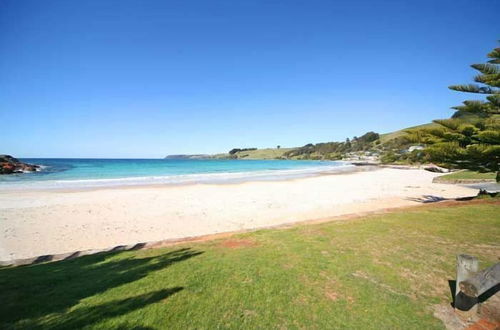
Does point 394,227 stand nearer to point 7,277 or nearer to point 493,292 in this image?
point 493,292

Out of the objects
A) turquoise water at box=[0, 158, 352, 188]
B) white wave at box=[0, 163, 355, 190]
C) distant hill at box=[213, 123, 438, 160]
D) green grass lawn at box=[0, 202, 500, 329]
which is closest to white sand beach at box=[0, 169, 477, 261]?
green grass lawn at box=[0, 202, 500, 329]

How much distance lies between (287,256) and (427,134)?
1036 cm

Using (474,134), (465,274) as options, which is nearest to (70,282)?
(465,274)

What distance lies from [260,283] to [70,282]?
3767 millimetres

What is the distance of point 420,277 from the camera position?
439 cm

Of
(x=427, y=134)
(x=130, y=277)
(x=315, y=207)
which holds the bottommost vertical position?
(x=315, y=207)

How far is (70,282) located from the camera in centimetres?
452

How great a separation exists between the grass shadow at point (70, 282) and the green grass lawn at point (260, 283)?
0.06 ft

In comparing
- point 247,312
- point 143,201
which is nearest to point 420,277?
point 247,312

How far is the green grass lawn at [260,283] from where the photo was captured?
335 cm

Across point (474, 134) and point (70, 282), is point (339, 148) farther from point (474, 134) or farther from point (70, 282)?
point (70, 282)

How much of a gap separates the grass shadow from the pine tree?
1127cm

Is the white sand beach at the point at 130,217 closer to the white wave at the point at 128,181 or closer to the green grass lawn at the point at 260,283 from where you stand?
the green grass lawn at the point at 260,283

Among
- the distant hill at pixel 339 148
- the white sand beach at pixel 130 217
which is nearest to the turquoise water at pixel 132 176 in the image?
the white sand beach at pixel 130 217
